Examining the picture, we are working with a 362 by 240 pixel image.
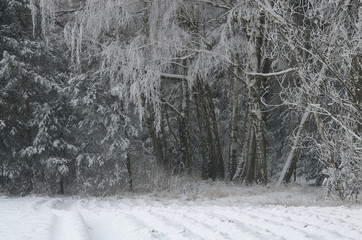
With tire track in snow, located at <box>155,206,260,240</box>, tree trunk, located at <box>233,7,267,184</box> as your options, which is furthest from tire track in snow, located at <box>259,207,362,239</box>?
tree trunk, located at <box>233,7,267,184</box>

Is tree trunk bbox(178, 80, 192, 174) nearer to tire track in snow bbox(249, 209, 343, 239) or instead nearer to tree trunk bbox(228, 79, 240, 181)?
tree trunk bbox(228, 79, 240, 181)

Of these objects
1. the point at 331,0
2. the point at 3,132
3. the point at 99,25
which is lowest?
the point at 3,132

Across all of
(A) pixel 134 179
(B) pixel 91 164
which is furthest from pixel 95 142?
(A) pixel 134 179

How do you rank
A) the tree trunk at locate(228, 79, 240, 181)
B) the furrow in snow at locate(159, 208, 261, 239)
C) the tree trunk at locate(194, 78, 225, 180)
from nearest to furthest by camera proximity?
1. the furrow in snow at locate(159, 208, 261, 239)
2. the tree trunk at locate(228, 79, 240, 181)
3. the tree trunk at locate(194, 78, 225, 180)

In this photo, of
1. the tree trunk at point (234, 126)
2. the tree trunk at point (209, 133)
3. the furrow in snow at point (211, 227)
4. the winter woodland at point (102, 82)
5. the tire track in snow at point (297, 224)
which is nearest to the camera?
the tire track in snow at point (297, 224)

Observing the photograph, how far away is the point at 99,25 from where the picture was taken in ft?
36.3

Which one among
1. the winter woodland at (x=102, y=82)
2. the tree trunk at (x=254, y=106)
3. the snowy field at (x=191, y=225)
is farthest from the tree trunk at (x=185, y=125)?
the snowy field at (x=191, y=225)

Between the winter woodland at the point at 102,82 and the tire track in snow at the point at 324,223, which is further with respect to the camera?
the winter woodland at the point at 102,82

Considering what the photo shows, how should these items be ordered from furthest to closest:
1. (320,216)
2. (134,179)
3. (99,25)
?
1. (134,179)
2. (99,25)
3. (320,216)

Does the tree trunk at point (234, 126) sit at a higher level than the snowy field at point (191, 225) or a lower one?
higher

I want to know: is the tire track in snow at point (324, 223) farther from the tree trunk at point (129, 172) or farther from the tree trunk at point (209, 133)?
the tree trunk at point (209, 133)

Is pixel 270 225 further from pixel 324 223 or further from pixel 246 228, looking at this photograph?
pixel 324 223

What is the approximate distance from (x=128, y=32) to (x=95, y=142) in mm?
3391

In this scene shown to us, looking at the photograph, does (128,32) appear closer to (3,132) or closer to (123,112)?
(123,112)
